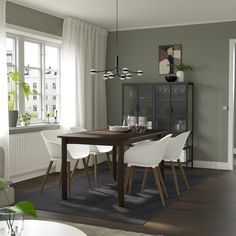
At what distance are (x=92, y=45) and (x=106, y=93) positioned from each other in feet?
3.70

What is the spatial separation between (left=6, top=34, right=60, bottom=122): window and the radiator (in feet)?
1.66

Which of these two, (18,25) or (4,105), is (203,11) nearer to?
(18,25)

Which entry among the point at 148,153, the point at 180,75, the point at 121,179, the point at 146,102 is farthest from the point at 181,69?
the point at 121,179

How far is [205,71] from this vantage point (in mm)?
7188

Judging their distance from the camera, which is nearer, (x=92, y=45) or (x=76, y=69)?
(x=76, y=69)

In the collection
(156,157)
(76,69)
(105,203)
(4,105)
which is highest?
(76,69)

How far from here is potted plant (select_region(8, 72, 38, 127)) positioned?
19.0 ft

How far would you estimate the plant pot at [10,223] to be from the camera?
2.19 m

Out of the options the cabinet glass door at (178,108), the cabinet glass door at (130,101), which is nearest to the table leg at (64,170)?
the cabinet glass door at (130,101)

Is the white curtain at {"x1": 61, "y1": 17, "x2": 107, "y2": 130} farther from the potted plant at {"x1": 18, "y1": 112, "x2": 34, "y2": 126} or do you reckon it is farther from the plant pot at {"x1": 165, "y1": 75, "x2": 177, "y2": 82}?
the plant pot at {"x1": 165, "y1": 75, "x2": 177, "y2": 82}

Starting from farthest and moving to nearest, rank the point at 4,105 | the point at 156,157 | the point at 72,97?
the point at 72,97 < the point at 4,105 < the point at 156,157

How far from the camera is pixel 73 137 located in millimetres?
4852

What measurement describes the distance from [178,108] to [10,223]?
5.27m

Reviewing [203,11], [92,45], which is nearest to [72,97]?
[92,45]
